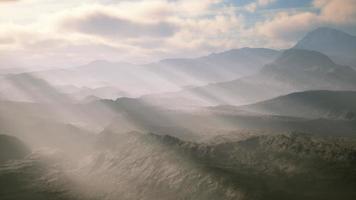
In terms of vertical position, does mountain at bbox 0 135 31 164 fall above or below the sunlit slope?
above

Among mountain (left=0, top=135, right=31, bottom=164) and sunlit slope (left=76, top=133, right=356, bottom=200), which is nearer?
sunlit slope (left=76, top=133, right=356, bottom=200)

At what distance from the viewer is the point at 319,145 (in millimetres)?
78938

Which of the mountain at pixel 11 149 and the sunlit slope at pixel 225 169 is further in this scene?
the mountain at pixel 11 149

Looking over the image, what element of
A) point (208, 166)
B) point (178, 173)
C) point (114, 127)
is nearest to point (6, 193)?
point (178, 173)

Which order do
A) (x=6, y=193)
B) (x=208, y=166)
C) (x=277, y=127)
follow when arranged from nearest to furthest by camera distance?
(x=208, y=166) < (x=6, y=193) < (x=277, y=127)

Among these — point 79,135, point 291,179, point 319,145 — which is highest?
point 79,135

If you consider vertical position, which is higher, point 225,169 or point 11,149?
point 11,149

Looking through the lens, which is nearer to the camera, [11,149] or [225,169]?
[225,169]

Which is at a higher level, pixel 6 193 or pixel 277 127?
pixel 277 127

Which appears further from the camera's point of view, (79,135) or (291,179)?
(79,135)

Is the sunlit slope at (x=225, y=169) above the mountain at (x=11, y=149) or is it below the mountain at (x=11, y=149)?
below

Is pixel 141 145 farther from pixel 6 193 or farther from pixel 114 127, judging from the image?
pixel 114 127

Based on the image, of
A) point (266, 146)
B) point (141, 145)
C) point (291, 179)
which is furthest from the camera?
point (141, 145)

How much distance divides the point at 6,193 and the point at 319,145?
69619 mm
